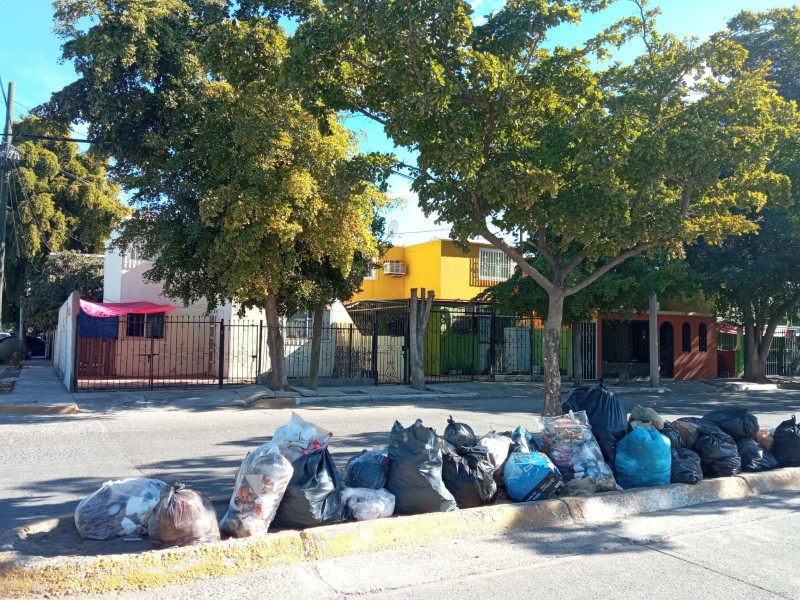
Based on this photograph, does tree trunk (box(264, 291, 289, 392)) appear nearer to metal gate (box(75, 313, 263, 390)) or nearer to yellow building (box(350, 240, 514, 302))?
metal gate (box(75, 313, 263, 390))

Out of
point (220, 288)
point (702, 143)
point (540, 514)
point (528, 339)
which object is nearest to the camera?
point (540, 514)

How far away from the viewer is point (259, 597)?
4188mm

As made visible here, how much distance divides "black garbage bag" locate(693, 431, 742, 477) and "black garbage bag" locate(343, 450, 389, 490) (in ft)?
11.9

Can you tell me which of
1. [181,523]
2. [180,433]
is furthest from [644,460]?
[180,433]

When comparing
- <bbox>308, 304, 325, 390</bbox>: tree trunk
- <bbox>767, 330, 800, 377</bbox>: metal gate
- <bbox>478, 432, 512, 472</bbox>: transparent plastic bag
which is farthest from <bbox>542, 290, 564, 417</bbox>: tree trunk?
<bbox>767, 330, 800, 377</bbox>: metal gate

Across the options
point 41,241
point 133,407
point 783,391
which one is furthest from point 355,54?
point 41,241

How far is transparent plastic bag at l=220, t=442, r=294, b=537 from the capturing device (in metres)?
4.88

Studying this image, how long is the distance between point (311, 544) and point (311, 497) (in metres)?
0.39

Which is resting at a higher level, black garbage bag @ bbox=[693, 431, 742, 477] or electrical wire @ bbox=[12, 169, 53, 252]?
electrical wire @ bbox=[12, 169, 53, 252]

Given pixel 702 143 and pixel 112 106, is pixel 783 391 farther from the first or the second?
pixel 112 106

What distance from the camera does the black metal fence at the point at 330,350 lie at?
69.8 ft

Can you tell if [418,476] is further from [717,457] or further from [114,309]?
[114,309]

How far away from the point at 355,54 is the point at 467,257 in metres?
20.7

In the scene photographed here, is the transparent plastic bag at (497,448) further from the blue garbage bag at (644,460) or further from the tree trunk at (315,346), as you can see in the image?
the tree trunk at (315,346)
